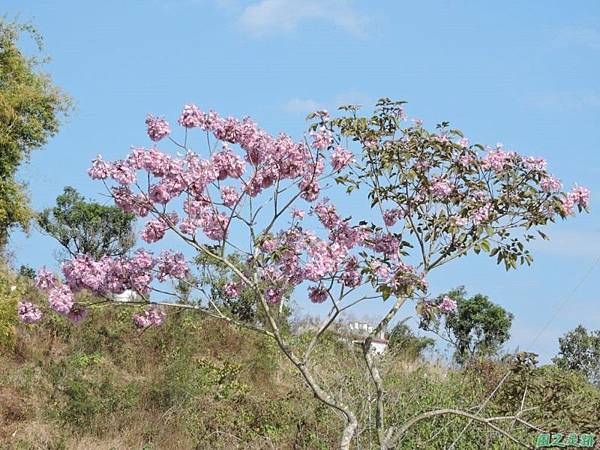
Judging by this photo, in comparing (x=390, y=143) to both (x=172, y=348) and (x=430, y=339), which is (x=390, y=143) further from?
(x=430, y=339)

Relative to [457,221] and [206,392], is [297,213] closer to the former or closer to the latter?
[457,221]

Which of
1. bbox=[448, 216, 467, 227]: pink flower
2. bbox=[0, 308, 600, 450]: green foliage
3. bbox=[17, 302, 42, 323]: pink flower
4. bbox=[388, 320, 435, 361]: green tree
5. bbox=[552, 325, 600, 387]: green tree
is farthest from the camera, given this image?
bbox=[552, 325, 600, 387]: green tree

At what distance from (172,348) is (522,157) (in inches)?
247

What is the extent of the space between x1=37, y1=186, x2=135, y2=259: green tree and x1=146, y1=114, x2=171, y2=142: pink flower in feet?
65.0

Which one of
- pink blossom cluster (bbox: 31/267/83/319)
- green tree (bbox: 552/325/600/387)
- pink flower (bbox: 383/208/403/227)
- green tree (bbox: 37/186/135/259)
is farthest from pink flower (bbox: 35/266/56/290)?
green tree (bbox: 37/186/135/259)

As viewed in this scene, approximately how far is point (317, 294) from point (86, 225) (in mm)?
20856

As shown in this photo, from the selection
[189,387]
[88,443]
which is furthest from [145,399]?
[88,443]

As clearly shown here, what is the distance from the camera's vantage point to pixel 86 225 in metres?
24.8

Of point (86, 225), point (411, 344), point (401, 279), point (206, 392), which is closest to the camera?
point (401, 279)

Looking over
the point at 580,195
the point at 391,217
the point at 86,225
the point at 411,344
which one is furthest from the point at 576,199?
the point at 86,225

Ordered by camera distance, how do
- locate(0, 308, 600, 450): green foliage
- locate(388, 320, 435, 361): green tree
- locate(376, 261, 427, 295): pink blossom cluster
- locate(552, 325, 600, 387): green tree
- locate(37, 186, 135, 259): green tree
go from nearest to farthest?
locate(376, 261, 427, 295): pink blossom cluster < locate(0, 308, 600, 450): green foliage < locate(388, 320, 435, 361): green tree < locate(552, 325, 600, 387): green tree < locate(37, 186, 135, 259): green tree

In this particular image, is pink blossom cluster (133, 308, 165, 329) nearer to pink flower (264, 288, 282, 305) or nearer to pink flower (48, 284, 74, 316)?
pink flower (48, 284, 74, 316)

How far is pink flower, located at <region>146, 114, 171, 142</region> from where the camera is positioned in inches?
191

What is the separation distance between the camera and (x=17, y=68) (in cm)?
1738
